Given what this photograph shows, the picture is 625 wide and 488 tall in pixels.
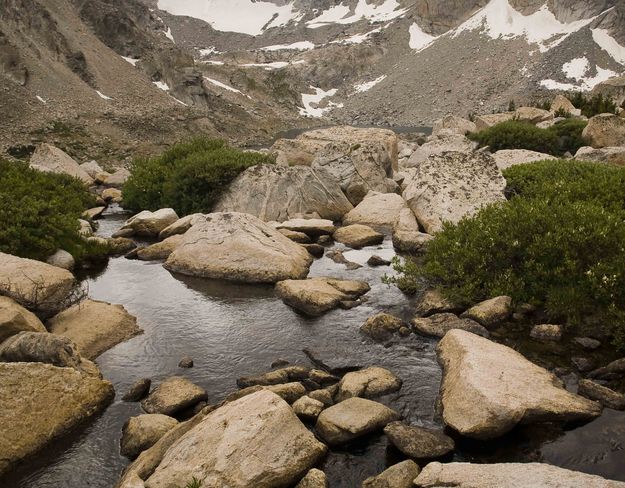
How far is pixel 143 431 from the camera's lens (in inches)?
319

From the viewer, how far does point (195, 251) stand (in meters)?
17.2

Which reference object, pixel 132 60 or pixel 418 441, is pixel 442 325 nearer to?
pixel 418 441

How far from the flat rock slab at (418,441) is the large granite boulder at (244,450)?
116 centimetres

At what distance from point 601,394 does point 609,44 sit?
156 metres

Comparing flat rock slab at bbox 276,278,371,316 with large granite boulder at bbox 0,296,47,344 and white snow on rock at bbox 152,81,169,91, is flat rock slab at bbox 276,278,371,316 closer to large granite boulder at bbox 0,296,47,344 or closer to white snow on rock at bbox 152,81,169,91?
large granite boulder at bbox 0,296,47,344

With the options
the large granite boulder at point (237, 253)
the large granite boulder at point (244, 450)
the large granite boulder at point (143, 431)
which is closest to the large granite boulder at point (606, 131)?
the large granite boulder at point (237, 253)

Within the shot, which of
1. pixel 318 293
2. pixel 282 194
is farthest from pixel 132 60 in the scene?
pixel 318 293

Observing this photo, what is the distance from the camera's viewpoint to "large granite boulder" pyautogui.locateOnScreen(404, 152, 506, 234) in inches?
783

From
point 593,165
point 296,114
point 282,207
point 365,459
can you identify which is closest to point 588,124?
point 593,165

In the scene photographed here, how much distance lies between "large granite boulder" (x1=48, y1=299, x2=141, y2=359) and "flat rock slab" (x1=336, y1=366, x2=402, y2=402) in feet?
19.0

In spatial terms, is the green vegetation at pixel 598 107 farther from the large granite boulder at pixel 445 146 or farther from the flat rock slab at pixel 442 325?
the flat rock slab at pixel 442 325

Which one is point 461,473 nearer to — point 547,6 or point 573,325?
point 573,325

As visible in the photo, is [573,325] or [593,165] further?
[593,165]

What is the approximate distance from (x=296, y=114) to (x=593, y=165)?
140535 mm
